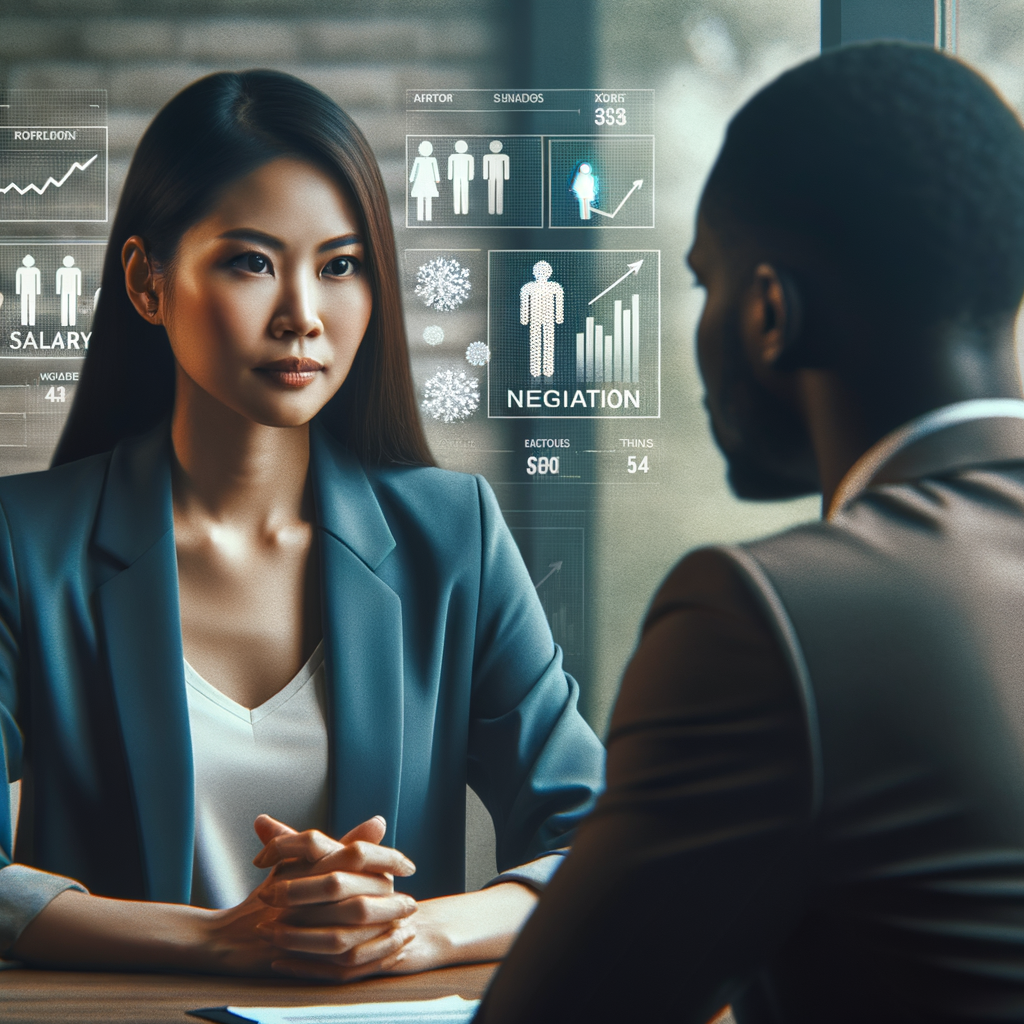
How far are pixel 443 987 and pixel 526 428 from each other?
1.40 meters

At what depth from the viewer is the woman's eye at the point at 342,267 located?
158cm

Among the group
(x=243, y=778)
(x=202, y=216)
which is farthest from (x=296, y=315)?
(x=243, y=778)

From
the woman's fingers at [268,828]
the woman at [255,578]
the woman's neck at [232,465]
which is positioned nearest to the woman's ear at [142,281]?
the woman at [255,578]

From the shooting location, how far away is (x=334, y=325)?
158 centimetres

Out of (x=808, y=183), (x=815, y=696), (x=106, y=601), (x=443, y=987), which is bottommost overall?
(x=443, y=987)

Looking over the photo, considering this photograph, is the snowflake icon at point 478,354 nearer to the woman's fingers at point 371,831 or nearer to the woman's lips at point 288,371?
the woman's lips at point 288,371

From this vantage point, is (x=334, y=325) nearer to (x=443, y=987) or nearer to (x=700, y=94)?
(x=443, y=987)

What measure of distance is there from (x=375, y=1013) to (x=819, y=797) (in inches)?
26.6

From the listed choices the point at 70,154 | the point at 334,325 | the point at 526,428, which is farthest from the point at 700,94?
the point at 70,154

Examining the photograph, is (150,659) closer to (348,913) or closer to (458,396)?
(348,913)

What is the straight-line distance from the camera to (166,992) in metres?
1.08

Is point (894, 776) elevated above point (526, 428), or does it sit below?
below

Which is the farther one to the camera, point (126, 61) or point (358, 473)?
point (126, 61)

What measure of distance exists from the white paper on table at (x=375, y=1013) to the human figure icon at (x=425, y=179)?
1.70 meters
